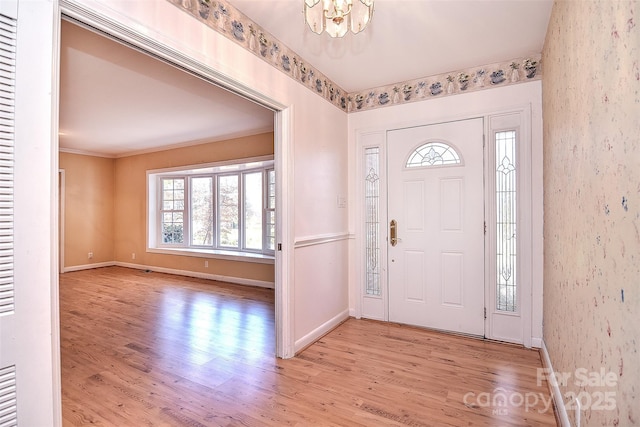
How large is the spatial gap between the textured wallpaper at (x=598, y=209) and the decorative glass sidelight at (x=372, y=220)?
6.02 ft

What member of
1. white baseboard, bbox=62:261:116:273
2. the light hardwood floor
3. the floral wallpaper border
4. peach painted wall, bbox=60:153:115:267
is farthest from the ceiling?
white baseboard, bbox=62:261:116:273

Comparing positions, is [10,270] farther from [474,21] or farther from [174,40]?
[474,21]

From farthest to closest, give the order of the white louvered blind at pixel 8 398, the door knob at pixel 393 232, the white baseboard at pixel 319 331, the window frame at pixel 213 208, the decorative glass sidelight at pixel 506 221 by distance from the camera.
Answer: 1. the window frame at pixel 213 208
2. the door knob at pixel 393 232
3. the decorative glass sidelight at pixel 506 221
4. the white baseboard at pixel 319 331
5. the white louvered blind at pixel 8 398

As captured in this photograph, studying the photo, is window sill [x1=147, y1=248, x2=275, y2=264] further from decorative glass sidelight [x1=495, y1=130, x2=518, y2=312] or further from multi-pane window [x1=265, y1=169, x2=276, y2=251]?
decorative glass sidelight [x1=495, y1=130, x2=518, y2=312]

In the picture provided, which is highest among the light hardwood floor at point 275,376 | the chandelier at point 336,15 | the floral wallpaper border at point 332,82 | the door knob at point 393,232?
the floral wallpaper border at point 332,82

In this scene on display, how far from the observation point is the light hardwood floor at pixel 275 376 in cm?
197

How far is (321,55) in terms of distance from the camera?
2916mm

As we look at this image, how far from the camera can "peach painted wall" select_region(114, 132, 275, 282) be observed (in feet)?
17.9

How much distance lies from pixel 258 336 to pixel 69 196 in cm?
587

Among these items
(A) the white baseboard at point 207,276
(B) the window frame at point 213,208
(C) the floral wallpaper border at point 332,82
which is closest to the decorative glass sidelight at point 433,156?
(C) the floral wallpaper border at point 332,82

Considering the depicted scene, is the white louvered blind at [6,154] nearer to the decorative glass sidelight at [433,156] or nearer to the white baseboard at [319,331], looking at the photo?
the white baseboard at [319,331]

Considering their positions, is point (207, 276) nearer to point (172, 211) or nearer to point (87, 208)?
point (172, 211)

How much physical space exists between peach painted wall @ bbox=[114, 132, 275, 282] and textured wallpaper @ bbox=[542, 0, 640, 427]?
13.4 feet

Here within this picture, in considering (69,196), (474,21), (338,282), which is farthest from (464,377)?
(69,196)
